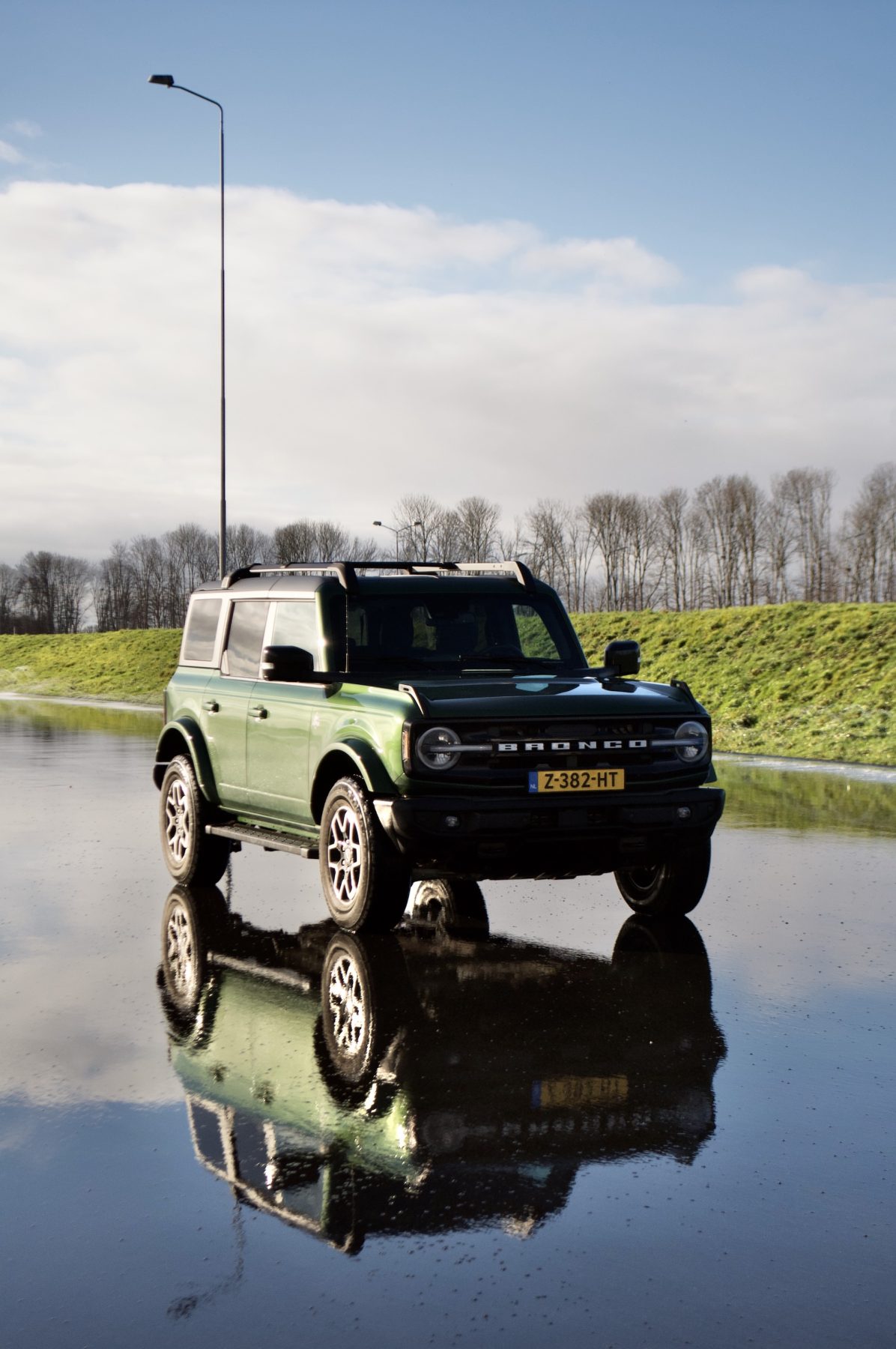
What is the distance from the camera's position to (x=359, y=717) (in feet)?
26.4

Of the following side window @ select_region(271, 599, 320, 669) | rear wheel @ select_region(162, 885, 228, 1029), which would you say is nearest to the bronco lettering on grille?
side window @ select_region(271, 599, 320, 669)

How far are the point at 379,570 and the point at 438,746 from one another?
242 centimetres

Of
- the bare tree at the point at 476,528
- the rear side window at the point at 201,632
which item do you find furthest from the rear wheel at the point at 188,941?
the bare tree at the point at 476,528

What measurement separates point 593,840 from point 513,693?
2.86ft

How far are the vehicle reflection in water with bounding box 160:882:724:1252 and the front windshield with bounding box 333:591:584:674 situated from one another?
5.05 ft

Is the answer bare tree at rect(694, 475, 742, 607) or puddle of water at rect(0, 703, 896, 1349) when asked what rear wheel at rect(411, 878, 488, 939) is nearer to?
Result: puddle of water at rect(0, 703, 896, 1349)

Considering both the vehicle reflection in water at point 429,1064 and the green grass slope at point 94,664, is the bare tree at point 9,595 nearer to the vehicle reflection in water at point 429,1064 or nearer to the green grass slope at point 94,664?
the green grass slope at point 94,664

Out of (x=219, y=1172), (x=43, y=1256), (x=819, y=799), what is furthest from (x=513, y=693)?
(x=819, y=799)

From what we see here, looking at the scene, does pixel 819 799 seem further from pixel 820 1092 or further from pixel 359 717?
pixel 820 1092

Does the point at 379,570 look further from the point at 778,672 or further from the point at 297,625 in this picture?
the point at 778,672

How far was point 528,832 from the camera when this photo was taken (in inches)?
294

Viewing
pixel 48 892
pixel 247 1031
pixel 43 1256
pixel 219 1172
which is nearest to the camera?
pixel 43 1256

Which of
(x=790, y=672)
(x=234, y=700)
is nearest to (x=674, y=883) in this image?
(x=234, y=700)

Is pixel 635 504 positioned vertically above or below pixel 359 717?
above
